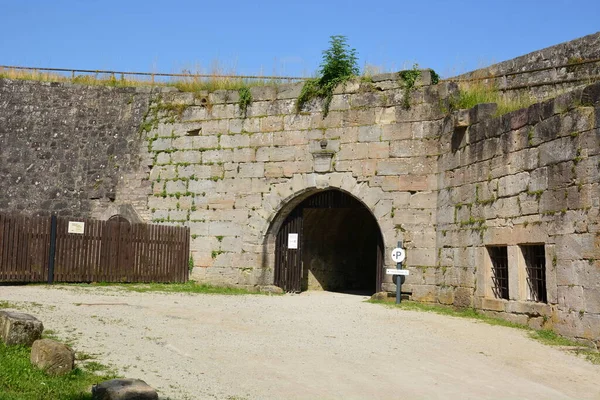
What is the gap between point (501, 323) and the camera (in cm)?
1121

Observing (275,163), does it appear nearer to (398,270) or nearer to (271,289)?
(271,289)

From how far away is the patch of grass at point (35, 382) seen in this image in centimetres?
588

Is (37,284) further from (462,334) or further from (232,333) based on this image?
(462,334)

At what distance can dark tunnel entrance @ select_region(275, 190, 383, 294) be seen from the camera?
52.1 ft

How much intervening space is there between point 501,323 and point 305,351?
169 inches

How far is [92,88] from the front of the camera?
59.9 feet

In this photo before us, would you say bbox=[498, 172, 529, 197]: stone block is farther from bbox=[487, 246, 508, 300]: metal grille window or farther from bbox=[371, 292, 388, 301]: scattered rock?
bbox=[371, 292, 388, 301]: scattered rock

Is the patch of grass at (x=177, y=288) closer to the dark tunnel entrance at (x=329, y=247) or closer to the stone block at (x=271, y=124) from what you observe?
the dark tunnel entrance at (x=329, y=247)

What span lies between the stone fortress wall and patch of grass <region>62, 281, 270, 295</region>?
32 cm

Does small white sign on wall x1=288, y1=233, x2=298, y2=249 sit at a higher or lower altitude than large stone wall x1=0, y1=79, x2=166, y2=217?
lower

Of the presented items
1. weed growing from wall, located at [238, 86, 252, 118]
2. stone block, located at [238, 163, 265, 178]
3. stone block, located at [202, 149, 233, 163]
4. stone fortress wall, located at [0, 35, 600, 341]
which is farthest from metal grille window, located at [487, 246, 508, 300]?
weed growing from wall, located at [238, 86, 252, 118]

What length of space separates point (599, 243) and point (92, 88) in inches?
533

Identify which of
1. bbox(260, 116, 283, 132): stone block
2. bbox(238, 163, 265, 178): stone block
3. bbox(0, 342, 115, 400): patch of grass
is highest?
bbox(260, 116, 283, 132): stone block

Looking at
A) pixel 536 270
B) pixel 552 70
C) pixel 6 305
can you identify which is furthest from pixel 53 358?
pixel 552 70
